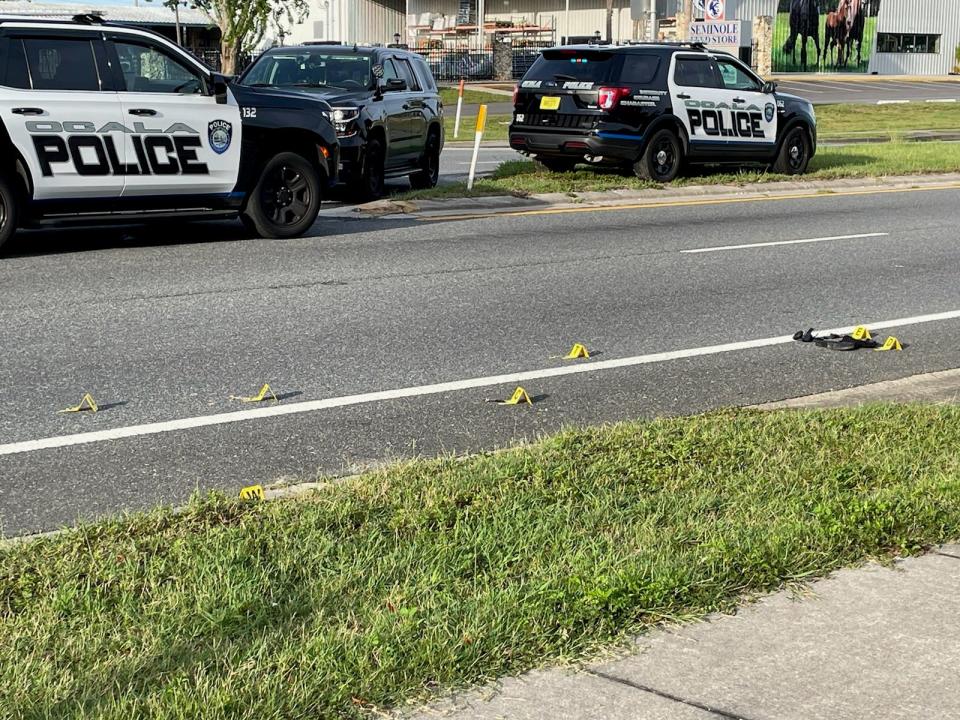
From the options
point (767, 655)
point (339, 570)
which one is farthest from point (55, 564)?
point (767, 655)

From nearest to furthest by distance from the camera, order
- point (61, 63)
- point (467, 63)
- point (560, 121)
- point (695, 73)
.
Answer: point (61, 63), point (560, 121), point (695, 73), point (467, 63)

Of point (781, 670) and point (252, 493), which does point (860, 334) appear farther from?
point (781, 670)

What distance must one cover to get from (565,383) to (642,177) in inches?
461

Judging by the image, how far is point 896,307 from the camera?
1041 cm

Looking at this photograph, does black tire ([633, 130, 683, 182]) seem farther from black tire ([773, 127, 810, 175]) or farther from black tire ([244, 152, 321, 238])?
black tire ([244, 152, 321, 238])

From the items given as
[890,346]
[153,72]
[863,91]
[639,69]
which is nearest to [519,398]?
[890,346]

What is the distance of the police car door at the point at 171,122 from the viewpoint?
12016mm

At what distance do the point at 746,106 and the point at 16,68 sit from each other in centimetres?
1192

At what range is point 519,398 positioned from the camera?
7297 mm

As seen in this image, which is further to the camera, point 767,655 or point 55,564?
point 55,564

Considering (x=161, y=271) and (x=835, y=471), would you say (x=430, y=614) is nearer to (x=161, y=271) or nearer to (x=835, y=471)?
(x=835, y=471)

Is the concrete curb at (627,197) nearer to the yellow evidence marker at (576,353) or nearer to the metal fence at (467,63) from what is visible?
the yellow evidence marker at (576,353)

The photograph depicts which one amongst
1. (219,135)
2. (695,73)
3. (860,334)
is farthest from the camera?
(695,73)

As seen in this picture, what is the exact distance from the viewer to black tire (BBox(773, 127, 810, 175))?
2095 cm
